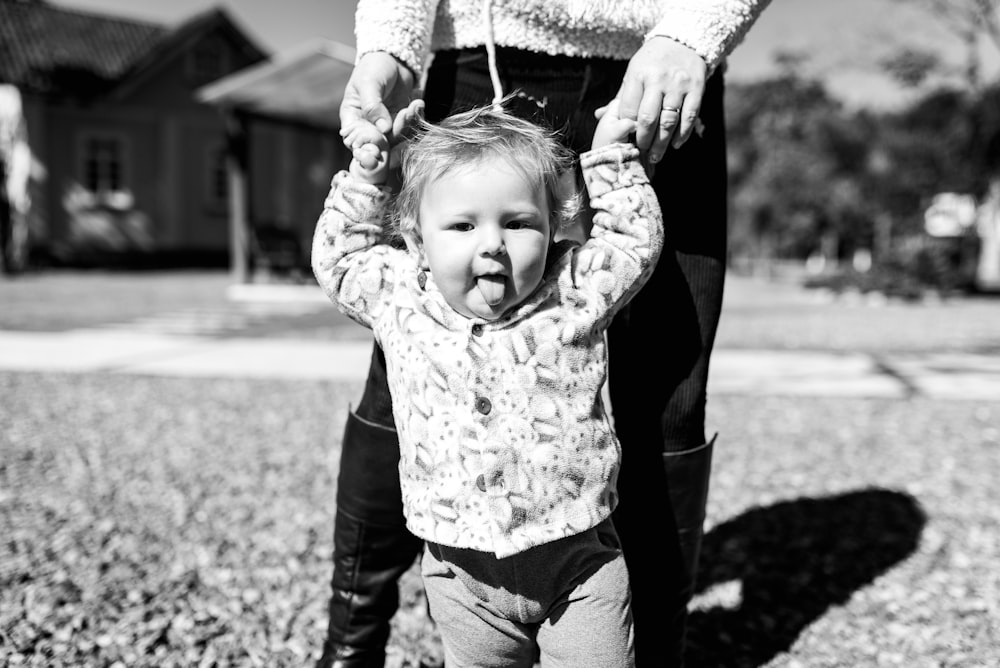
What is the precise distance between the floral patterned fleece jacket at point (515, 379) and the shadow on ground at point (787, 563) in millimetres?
954

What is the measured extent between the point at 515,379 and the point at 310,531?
1807 millimetres

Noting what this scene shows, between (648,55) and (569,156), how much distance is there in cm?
20

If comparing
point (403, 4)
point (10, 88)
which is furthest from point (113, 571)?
point (10, 88)

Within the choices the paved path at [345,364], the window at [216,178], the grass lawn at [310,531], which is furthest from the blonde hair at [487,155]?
the window at [216,178]

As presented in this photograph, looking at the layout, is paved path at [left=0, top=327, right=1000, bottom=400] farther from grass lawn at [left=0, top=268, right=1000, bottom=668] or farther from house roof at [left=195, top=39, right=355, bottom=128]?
house roof at [left=195, top=39, right=355, bottom=128]

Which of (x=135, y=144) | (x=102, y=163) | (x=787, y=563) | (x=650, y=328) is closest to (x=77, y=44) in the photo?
(x=135, y=144)

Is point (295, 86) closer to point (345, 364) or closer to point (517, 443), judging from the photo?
point (345, 364)

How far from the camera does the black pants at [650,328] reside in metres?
1.58

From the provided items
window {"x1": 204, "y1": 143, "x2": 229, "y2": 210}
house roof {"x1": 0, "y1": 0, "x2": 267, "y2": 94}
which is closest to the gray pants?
house roof {"x1": 0, "y1": 0, "x2": 267, "y2": 94}

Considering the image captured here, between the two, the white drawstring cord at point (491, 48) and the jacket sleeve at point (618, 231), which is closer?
the jacket sleeve at point (618, 231)

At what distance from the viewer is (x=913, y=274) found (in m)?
14.8

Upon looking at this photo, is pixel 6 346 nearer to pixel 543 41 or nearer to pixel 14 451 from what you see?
pixel 14 451

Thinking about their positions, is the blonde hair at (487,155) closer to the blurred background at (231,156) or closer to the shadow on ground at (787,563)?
the shadow on ground at (787,563)

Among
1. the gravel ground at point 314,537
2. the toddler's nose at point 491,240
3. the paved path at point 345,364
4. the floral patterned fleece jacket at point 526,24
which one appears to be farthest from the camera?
the paved path at point 345,364
